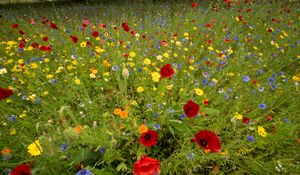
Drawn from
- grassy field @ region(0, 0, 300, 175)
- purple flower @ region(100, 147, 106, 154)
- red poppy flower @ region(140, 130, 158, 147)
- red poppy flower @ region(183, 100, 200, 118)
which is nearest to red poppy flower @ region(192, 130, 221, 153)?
grassy field @ region(0, 0, 300, 175)

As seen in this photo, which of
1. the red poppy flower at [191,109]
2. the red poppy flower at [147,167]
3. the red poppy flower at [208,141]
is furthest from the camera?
the red poppy flower at [191,109]

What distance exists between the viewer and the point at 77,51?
3.14m

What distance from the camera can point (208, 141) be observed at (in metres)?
1.26

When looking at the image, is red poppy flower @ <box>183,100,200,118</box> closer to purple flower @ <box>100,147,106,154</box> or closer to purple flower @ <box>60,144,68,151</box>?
purple flower @ <box>100,147,106,154</box>

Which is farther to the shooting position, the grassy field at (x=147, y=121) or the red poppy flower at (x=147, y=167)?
the grassy field at (x=147, y=121)

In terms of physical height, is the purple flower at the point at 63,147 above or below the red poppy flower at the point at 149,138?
below

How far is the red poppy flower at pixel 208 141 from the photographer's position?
4.04 ft

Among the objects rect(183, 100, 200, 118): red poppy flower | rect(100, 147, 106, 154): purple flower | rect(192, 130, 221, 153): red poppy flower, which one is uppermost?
rect(183, 100, 200, 118): red poppy flower

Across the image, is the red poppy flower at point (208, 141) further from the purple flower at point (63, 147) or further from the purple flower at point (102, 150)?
the purple flower at point (63, 147)

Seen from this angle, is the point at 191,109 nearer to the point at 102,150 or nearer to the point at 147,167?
the point at 147,167

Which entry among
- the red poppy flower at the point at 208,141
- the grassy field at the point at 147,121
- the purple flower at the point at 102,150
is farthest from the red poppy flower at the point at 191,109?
the purple flower at the point at 102,150

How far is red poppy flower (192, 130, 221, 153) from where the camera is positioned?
1.23 meters

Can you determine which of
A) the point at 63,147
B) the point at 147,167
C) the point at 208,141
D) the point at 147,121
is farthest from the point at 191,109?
the point at 63,147

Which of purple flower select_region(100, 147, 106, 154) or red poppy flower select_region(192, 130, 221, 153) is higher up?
red poppy flower select_region(192, 130, 221, 153)
